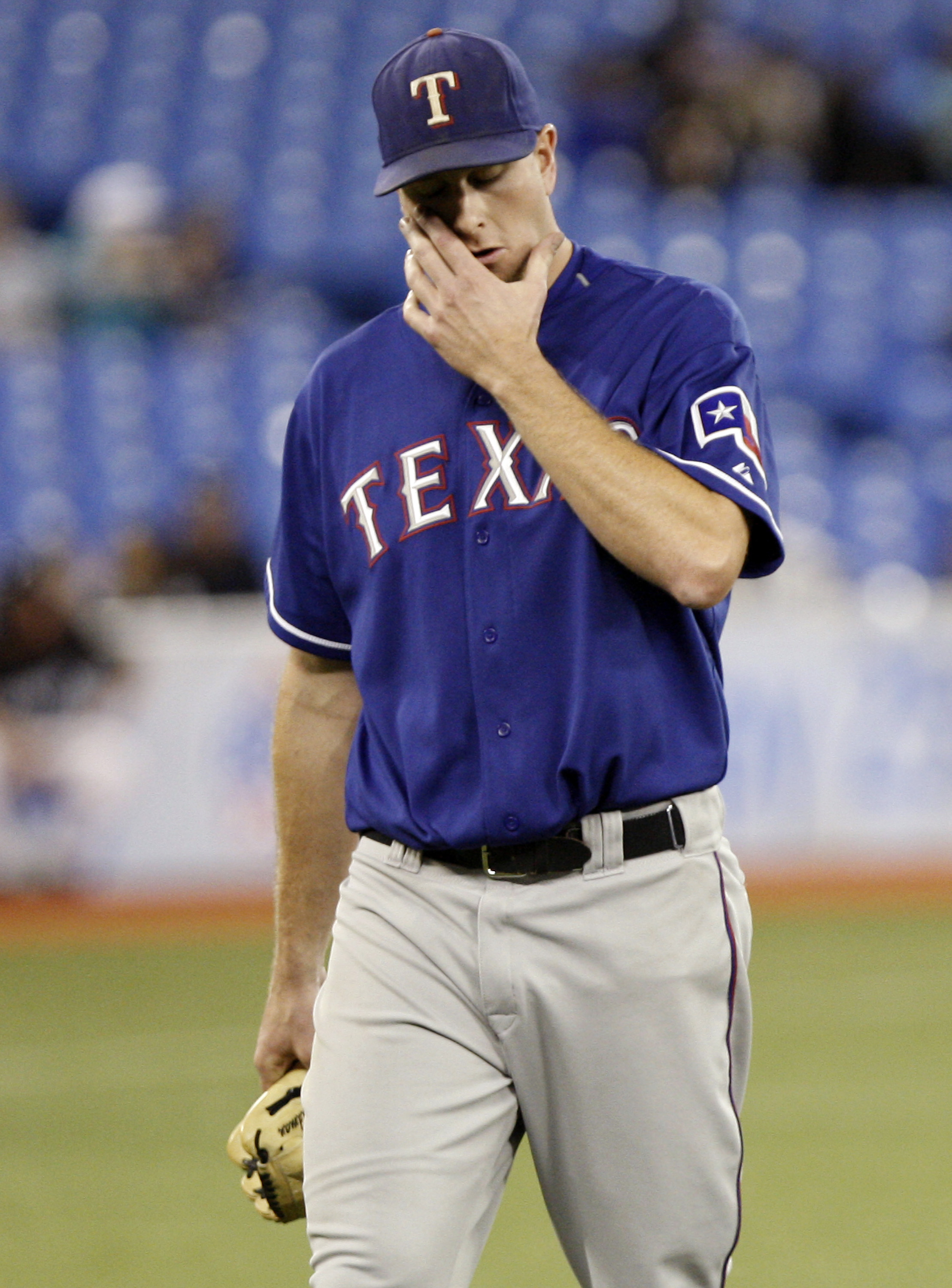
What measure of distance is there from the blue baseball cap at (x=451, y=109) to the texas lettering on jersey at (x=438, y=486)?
38 cm

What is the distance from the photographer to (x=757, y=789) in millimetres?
9312

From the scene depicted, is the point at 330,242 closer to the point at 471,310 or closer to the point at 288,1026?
the point at 288,1026

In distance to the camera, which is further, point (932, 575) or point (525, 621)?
point (932, 575)

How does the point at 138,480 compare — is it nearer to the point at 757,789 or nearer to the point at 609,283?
the point at 757,789

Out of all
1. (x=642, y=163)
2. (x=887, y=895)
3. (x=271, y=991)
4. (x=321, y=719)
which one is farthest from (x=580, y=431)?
(x=642, y=163)

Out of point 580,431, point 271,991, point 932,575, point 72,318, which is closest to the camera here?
point 580,431

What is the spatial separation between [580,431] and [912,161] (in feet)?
40.6

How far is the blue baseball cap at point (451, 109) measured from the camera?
8.43ft

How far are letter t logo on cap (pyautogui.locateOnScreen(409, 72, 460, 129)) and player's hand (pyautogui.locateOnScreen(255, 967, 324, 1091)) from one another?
134cm

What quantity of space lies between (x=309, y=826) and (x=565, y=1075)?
66cm

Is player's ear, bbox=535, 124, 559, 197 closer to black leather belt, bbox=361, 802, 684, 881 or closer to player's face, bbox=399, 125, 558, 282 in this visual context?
player's face, bbox=399, 125, 558, 282

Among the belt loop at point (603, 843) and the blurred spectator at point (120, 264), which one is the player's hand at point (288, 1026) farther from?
the blurred spectator at point (120, 264)

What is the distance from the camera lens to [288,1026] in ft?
9.57

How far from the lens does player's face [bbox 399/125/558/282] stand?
2.59 m
